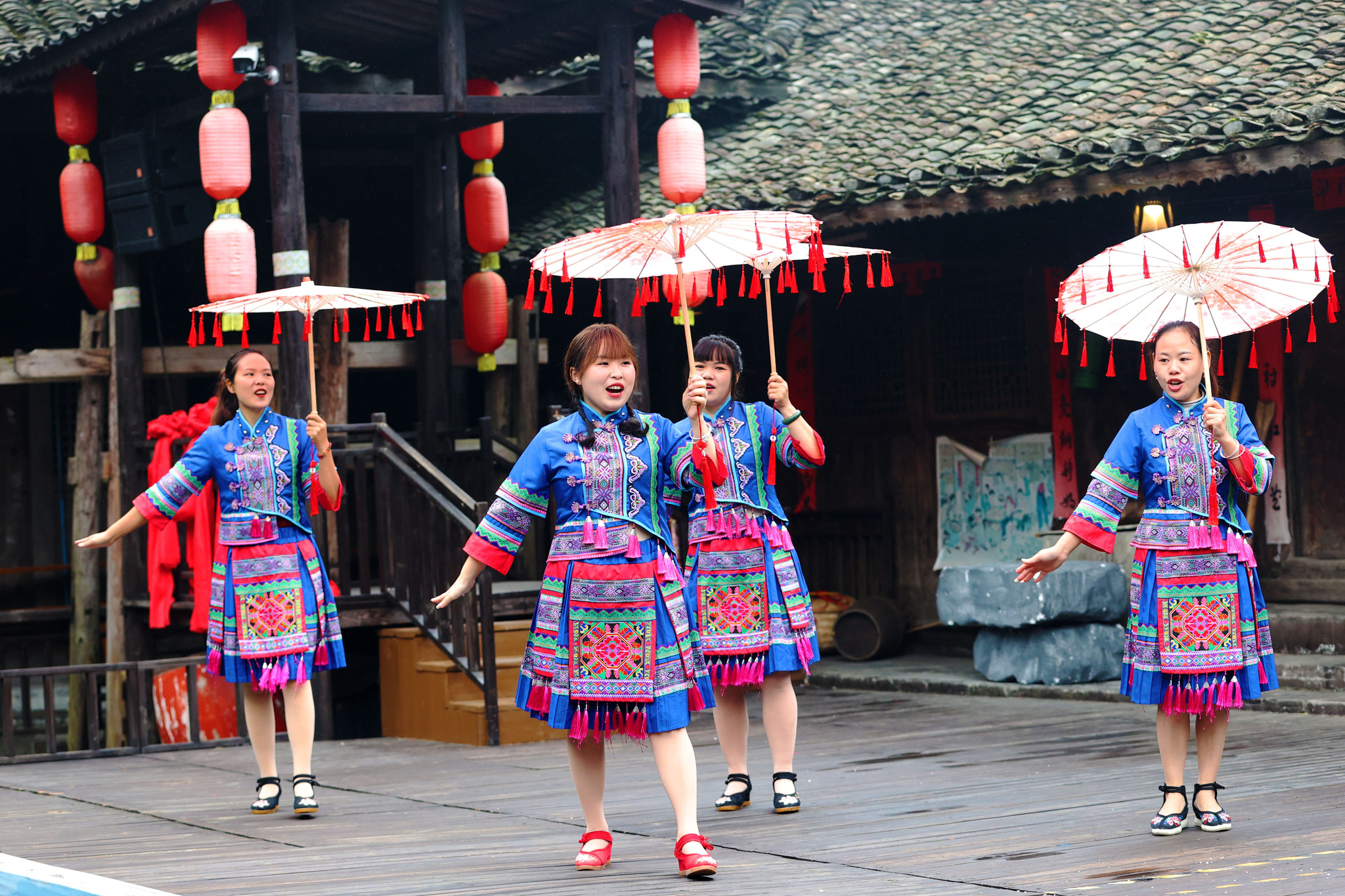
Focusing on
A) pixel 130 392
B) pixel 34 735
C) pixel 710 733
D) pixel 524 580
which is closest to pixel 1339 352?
pixel 710 733

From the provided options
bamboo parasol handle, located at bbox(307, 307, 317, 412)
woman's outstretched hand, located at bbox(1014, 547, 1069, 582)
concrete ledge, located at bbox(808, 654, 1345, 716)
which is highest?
bamboo parasol handle, located at bbox(307, 307, 317, 412)

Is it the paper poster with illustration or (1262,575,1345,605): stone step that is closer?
(1262,575,1345,605): stone step

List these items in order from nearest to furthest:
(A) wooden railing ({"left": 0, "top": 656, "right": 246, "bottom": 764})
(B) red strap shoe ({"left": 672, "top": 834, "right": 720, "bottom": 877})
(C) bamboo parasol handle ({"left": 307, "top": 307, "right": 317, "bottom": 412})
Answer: (B) red strap shoe ({"left": 672, "top": 834, "right": 720, "bottom": 877}), (C) bamboo parasol handle ({"left": 307, "top": 307, "right": 317, "bottom": 412}), (A) wooden railing ({"left": 0, "top": 656, "right": 246, "bottom": 764})

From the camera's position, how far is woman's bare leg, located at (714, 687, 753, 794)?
20.0 ft

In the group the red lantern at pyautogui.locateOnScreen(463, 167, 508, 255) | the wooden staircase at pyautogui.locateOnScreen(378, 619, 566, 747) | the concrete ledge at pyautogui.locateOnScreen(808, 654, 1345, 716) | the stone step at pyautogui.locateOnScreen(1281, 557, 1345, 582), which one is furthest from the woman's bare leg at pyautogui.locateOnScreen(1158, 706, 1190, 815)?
the red lantern at pyautogui.locateOnScreen(463, 167, 508, 255)

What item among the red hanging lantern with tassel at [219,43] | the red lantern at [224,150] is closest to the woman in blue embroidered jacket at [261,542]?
the red lantern at [224,150]

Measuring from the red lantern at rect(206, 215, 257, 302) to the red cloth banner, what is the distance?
5.86m

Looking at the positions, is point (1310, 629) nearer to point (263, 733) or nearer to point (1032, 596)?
point (1032, 596)

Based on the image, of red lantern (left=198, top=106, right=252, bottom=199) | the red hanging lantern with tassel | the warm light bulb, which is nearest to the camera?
the warm light bulb

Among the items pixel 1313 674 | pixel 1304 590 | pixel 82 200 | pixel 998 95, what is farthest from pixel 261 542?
pixel 998 95

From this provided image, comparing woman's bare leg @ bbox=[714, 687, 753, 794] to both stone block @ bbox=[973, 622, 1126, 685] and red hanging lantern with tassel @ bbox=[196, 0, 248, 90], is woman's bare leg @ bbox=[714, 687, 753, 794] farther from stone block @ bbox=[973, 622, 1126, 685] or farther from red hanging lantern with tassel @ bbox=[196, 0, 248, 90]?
red hanging lantern with tassel @ bbox=[196, 0, 248, 90]

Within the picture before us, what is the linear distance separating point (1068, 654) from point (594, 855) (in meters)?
5.40

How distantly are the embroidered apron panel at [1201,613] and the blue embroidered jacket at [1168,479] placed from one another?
0.07 metres

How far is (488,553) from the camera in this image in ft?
16.9
